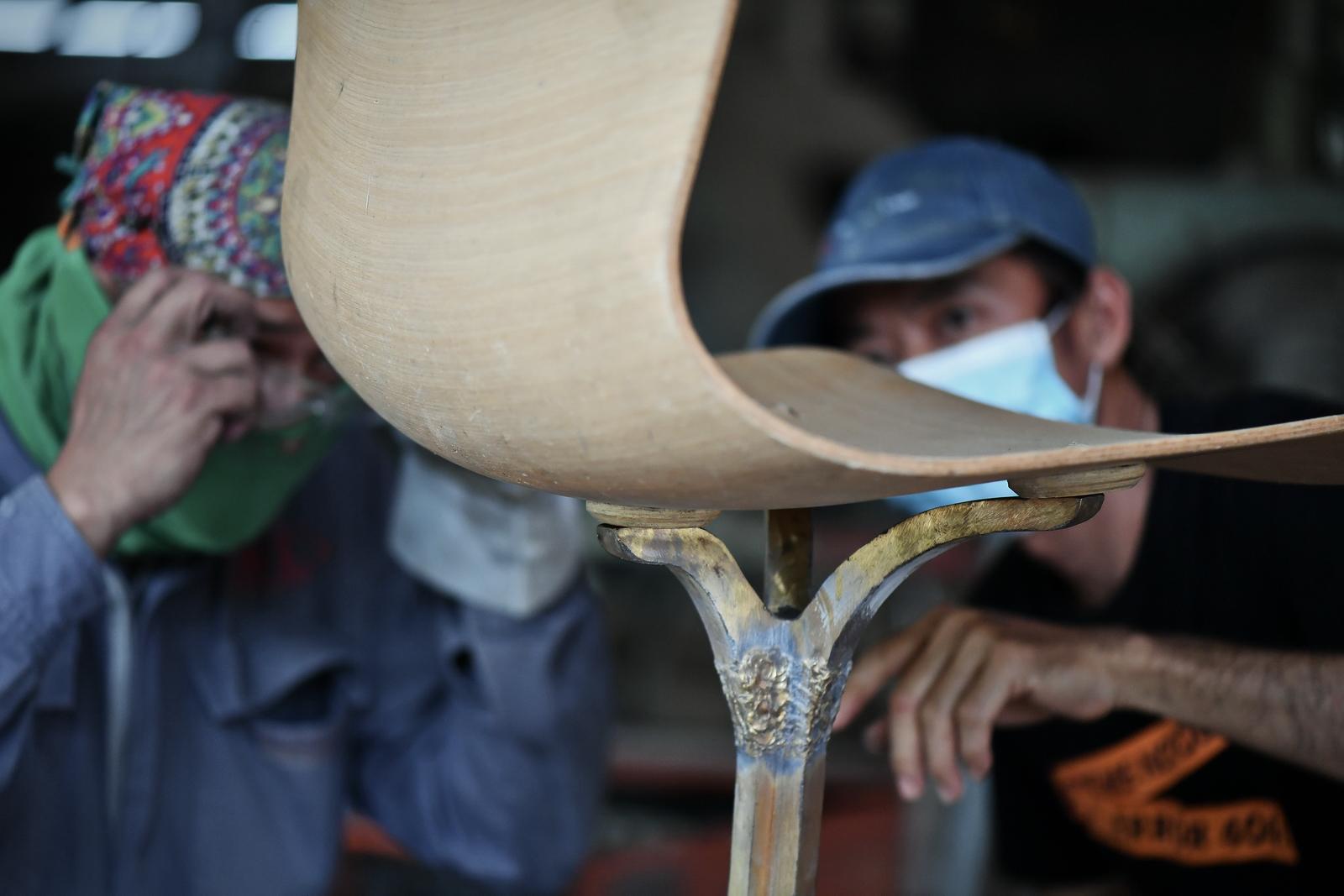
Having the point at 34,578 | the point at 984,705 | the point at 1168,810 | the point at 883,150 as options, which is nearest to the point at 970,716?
the point at 984,705

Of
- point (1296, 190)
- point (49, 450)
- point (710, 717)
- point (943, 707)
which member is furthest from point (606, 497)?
point (1296, 190)

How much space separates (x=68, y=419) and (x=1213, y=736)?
41.0 inches

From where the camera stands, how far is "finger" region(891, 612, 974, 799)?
895mm

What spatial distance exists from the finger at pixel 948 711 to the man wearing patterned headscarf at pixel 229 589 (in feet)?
1.88

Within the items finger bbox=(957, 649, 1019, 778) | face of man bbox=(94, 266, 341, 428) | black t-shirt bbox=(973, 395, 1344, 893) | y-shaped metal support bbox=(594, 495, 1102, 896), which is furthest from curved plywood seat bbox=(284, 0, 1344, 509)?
black t-shirt bbox=(973, 395, 1344, 893)

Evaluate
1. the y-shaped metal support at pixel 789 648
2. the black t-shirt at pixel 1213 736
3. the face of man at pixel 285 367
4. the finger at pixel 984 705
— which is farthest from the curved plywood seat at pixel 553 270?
the black t-shirt at pixel 1213 736

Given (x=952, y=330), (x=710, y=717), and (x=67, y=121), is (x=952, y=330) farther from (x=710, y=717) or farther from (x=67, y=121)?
(x=710, y=717)

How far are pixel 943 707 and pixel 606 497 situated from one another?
40 centimetres

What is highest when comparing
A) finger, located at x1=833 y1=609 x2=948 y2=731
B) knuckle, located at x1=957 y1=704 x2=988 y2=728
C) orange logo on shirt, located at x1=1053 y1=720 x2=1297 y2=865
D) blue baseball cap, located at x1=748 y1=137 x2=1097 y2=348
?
blue baseball cap, located at x1=748 y1=137 x2=1097 y2=348

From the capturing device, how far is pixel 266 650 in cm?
130

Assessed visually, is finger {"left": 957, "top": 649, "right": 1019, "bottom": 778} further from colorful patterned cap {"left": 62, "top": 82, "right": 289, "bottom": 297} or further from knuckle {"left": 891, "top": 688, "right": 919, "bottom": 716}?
colorful patterned cap {"left": 62, "top": 82, "right": 289, "bottom": 297}

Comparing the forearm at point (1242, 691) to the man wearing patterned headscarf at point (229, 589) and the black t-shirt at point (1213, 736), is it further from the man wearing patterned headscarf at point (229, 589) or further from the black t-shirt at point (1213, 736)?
the man wearing patterned headscarf at point (229, 589)

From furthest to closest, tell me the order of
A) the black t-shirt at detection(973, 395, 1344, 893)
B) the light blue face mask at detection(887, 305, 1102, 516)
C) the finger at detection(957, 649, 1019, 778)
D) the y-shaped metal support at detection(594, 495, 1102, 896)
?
the light blue face mask at detection(887, 305, 1102, 516) → the black t-shirt at detection(973, 395, 1344, 893) → the finger at detection(957, 649, 1019, 778) → the y-shaped metal support at detection(594, 495, 1102, 896)

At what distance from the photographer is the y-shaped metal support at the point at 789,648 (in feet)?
2.25
